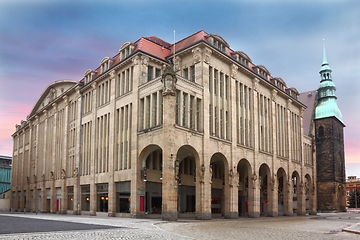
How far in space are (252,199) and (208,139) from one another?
13340 mm

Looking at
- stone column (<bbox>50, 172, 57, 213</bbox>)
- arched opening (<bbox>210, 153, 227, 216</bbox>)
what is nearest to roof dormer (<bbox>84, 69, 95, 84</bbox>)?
stone column (<bbox>50, 172, 57, 213</bbox>)

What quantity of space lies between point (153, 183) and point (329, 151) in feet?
197

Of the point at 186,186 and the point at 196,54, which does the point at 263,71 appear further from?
the point at 186,186

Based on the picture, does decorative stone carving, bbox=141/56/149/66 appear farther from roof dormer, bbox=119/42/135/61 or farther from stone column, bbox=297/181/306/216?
stone column, bbox=297/181/306/216

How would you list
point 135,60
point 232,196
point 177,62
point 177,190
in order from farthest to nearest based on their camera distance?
1. point 177,62
2. point 232,196
3. point 135,60
4. point 177,190

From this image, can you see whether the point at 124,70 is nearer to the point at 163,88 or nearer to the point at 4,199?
the point at 163,88

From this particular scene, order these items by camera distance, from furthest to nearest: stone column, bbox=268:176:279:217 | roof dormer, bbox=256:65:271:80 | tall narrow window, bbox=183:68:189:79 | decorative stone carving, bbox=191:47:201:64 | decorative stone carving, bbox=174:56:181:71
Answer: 1. roof dormer, bbox=256:65:271:80
2. stone column, bbox=268:176:279:217
3. decorative stone carving, bbox=174:56:181:71
4. tall narrow window, bbox=183:68:189:79
5. decorative stone carving, bbox=191:47:201:64

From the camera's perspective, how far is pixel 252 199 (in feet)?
171

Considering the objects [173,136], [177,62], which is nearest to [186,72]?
[177,62]

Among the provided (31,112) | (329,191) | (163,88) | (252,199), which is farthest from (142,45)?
(329,191)

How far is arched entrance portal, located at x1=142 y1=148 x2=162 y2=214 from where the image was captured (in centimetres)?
4469

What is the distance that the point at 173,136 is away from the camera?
39219mm

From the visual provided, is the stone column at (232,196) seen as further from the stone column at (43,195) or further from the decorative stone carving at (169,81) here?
the stone column at (43,195)

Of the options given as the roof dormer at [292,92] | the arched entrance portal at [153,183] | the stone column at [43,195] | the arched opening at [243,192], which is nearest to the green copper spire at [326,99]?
the roof dormer at [292,92]
